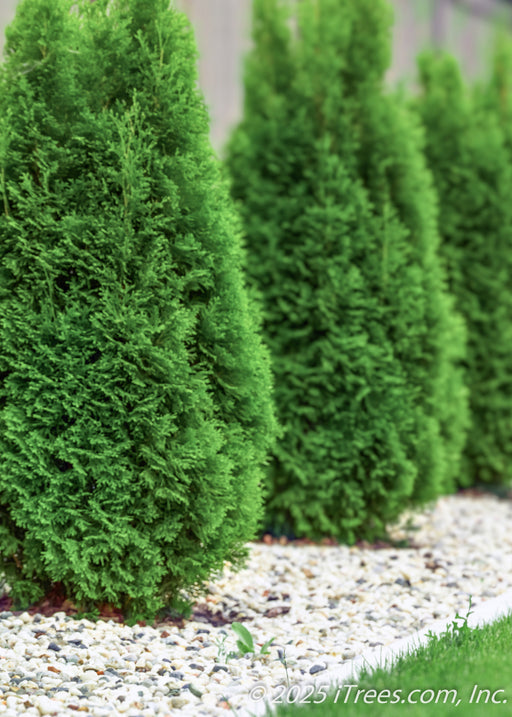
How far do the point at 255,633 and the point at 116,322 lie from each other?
1.53 meters

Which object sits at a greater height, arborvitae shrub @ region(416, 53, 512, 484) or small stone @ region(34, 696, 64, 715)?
arborvitae shrub @ region(416, 53, 512, 484)

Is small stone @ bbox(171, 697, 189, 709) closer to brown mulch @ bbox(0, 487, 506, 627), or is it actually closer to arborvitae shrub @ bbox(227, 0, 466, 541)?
brown mulch @ bbox(0, 487, 506, 627)

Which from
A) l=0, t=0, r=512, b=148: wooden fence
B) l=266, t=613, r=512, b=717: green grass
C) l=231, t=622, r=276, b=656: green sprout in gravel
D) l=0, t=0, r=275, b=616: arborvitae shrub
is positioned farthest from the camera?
l=0, t=0, r=512, b=148: wooden fence

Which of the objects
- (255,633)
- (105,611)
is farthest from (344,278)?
(105,611)

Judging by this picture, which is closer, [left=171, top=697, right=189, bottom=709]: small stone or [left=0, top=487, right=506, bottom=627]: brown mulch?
[left=171, top=697, right=189, bottom=709]: small stone

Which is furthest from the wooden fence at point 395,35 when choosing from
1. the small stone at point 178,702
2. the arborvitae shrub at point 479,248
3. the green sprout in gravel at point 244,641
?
the small stone at point 178,702

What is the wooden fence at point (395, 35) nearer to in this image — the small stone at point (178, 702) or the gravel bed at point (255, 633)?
the gravel bed at point (255, 633)

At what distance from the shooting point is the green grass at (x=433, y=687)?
2.73 metres

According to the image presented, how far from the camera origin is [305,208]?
5699 millimetres

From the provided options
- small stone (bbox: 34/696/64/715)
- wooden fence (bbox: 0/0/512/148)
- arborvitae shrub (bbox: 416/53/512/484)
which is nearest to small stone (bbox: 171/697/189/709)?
small stone (bbox: 34/696/64/715)

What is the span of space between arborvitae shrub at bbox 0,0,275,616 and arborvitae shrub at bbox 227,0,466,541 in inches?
59.7

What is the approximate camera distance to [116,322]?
12.3ft

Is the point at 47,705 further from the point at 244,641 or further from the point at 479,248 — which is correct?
the point at 479,248

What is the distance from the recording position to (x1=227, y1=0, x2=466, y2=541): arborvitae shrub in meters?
5.53
